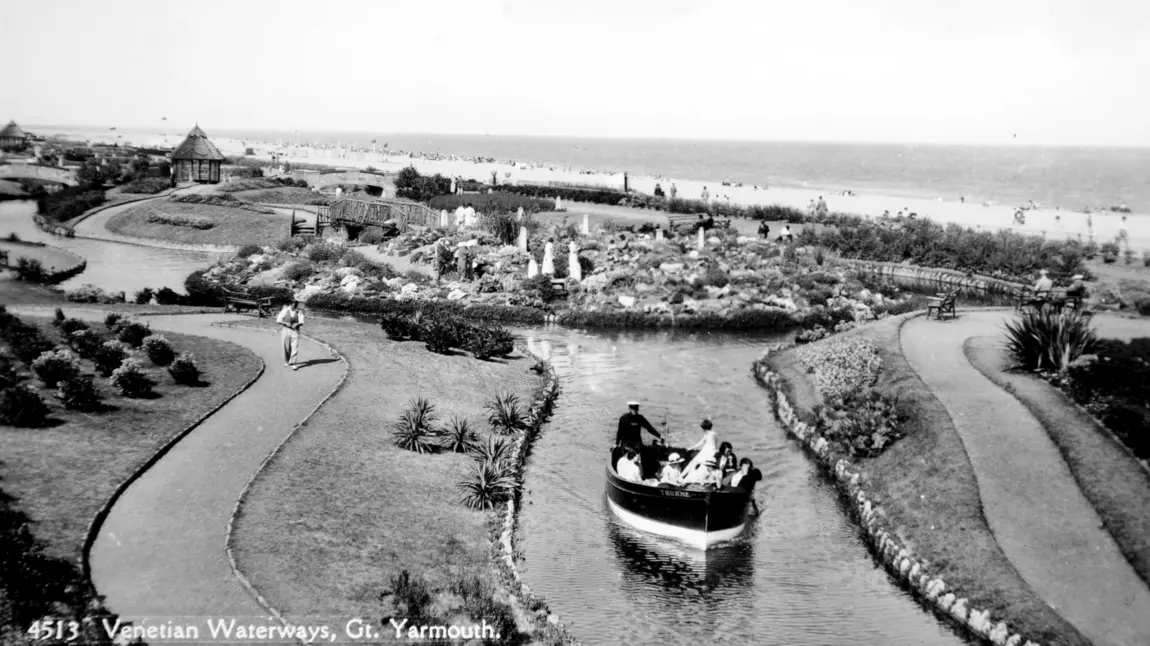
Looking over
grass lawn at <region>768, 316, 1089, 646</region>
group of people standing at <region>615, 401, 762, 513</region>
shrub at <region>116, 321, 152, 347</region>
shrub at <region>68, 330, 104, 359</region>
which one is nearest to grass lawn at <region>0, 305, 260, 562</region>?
shrub at <region>68, 330, 104, 359</region>

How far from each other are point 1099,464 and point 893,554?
5.82 m

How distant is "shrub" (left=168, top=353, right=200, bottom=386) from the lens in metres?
26.6

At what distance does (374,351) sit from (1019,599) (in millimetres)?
23492

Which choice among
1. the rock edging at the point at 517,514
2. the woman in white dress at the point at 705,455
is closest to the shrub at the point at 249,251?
the rock edging at the point at 517,514

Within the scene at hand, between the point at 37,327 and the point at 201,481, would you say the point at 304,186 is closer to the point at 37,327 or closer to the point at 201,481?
the point at 37,327

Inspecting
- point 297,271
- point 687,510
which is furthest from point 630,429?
point 297,271

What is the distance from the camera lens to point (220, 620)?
14.6m

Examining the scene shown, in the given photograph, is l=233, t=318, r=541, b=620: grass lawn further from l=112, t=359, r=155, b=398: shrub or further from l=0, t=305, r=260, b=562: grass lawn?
l=112, t=359, r=155, b=398: shrub

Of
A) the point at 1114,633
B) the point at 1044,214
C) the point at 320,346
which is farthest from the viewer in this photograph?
the point at 1044,214

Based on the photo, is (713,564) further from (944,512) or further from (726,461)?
(944,512)

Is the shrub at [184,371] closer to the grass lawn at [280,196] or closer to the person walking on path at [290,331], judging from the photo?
the person walking on path at [290,331]

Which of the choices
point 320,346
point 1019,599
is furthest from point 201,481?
point 1019,599

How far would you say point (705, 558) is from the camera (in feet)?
69.3

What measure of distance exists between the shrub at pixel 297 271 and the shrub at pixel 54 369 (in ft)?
105
